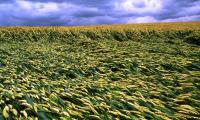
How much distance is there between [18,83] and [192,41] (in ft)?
60.5

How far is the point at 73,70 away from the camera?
37.5ft

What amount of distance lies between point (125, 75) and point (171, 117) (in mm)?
4127

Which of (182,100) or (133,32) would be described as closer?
(182,100)

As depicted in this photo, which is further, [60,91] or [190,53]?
[190,53]

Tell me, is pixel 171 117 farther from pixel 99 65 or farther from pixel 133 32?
pixel 133 32

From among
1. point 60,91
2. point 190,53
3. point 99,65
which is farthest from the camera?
point 190,53

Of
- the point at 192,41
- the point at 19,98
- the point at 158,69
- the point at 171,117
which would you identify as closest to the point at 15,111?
the point at 19,98

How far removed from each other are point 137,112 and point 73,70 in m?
5.11

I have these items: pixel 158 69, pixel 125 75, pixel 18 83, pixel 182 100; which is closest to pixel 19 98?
pixel 18 83

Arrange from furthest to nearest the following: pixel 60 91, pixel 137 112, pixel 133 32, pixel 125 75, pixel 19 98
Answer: pixel 133 32 → pixel 125 75 → pixel 60 91 → pixel 19 98 → pixel 137 112

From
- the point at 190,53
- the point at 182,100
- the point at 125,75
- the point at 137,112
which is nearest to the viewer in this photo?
the point at 137,112

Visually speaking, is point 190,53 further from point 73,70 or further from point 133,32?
point 133,32

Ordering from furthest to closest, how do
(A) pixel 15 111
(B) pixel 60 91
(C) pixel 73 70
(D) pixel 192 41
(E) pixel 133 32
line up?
(E) pixel 133 32, (D) pixel 192 41, (C) pixel 73 70, (B) pixel 60 91, (A) pixel 15 111

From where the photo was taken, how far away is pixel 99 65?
1252cm
